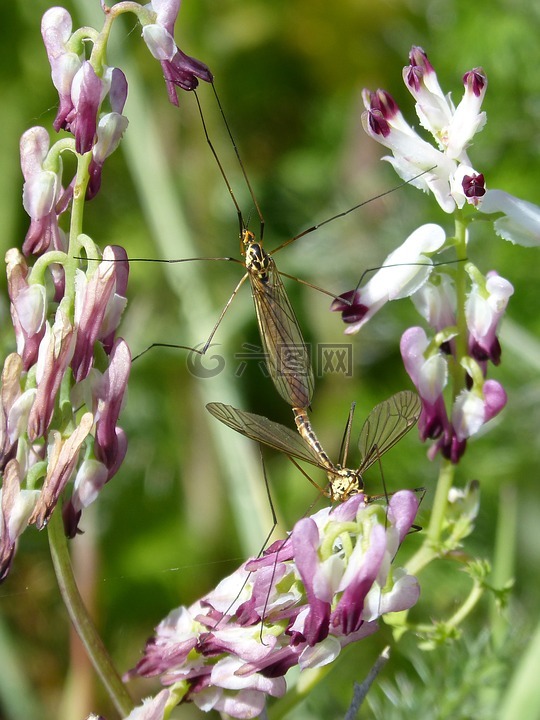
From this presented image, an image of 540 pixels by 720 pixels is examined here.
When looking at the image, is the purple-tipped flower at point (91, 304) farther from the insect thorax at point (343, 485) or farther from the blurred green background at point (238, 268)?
the blurred green background at point (238, 268)

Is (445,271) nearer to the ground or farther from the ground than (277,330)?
nearer to the ground

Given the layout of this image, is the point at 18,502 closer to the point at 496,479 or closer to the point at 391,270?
the point at 391,270

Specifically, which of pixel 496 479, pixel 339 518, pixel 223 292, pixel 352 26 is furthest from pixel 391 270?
pixel 352 26

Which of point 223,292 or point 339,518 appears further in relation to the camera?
point 223,292

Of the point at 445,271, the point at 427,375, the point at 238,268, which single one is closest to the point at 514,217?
the point at 445,271

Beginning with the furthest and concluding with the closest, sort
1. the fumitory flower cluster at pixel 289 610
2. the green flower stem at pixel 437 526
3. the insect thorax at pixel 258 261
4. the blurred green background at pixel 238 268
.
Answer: the blurred green background at pixel 238 268 < the insect thorax at pixel 258 261 < the green flower stem at pixel 437 526 < the fumitory flower cluster at pixel 289 610

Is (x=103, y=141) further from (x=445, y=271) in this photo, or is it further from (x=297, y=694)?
(x=297, y=694)

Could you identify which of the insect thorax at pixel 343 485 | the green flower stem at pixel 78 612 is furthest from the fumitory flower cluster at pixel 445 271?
the green flower stem at pixel 78 612
